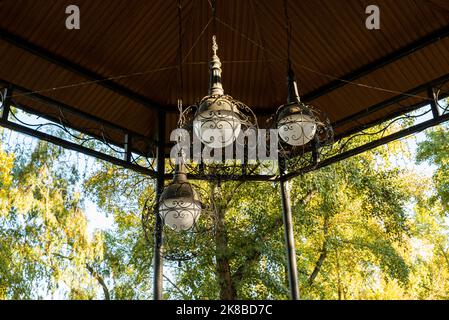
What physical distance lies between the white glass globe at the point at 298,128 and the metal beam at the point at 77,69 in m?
2.83

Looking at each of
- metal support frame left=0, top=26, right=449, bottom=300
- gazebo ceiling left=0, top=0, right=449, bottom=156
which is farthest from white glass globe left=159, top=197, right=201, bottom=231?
gazebo ceiling left=0, top=0, right=449, bottom=156

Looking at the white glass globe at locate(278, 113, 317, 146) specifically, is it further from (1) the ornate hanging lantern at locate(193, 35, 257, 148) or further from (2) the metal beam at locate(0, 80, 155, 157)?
(2) the metal beam at locate(0, 80, 155, 157)

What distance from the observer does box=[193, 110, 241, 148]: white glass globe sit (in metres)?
2.31

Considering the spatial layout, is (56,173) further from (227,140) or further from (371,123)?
(227,140)

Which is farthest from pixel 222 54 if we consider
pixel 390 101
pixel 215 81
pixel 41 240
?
pixel 41 240

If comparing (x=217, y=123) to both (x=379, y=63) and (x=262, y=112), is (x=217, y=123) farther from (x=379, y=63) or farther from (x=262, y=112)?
(x=262, y=112)

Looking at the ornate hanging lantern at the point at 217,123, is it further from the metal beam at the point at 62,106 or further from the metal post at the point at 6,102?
the metal beam at the point at 62,106

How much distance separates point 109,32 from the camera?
446cm

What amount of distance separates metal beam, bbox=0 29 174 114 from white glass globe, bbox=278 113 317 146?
283 centimetres

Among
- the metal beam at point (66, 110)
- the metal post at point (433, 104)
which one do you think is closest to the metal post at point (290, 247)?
the metal beam at point (66, 110)

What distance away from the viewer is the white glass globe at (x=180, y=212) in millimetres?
2688
